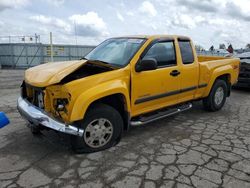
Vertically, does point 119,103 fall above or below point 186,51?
below

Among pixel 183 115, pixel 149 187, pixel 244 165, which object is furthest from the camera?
pixel 183 115

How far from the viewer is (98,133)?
414cm

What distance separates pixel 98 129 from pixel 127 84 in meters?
0.87

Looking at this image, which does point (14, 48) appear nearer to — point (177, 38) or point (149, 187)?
point (177, 38)

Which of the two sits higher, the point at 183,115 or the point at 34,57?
the point at 34,57

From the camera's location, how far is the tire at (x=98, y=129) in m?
3.98

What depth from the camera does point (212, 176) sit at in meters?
3.48

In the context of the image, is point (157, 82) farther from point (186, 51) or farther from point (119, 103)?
point (186, 51)

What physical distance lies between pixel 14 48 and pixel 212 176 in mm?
18108

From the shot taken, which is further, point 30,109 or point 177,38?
point 177,38

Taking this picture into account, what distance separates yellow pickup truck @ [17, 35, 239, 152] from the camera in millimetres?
3803

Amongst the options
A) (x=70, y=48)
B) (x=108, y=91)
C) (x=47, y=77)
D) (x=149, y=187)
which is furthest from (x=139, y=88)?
(x=70, y=48)

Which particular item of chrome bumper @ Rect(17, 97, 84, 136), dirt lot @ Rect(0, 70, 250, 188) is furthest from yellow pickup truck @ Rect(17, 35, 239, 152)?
dirt lot @ Rect(0, 70, 250, 188)

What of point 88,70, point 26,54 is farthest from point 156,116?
point 26,54
